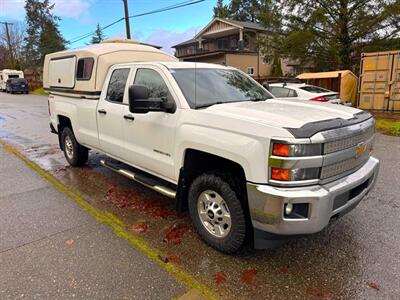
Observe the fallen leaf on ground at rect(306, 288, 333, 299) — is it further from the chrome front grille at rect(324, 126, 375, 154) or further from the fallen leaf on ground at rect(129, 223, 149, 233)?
the fallen leaf on ground at rect(129, 223, 149, 233)

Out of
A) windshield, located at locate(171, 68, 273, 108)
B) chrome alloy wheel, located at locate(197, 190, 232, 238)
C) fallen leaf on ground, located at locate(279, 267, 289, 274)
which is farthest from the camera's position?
windshield, located at locate(171, 68, 273, 108)

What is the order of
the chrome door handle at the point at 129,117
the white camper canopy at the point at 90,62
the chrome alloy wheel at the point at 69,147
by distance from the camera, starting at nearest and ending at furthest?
the chrome door handle at the point at 129,117
the white camper canopy at the point at 90,62
the chrome alloy wheel at the point at 69,147

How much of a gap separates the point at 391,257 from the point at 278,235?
51.1 inches

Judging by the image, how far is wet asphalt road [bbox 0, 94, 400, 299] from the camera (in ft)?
9.14

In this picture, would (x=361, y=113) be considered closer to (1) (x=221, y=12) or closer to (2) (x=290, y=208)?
(2) (x=290, y=208)

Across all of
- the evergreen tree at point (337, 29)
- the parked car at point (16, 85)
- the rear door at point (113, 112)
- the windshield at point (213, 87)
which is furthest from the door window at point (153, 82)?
the parked car at point (16, 85)

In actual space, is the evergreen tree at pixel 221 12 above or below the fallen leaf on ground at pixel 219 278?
above

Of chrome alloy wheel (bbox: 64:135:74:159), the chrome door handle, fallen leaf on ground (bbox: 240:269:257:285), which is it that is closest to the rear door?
the chrome door handle

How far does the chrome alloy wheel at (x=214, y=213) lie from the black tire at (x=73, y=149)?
357cm

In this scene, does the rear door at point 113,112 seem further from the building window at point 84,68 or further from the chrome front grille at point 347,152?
the chrome front grille at point 347,152

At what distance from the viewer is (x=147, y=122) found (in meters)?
3.99

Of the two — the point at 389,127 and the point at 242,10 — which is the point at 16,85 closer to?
the point at 242,10

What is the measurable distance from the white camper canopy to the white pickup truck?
0.05m

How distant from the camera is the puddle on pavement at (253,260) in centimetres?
278
